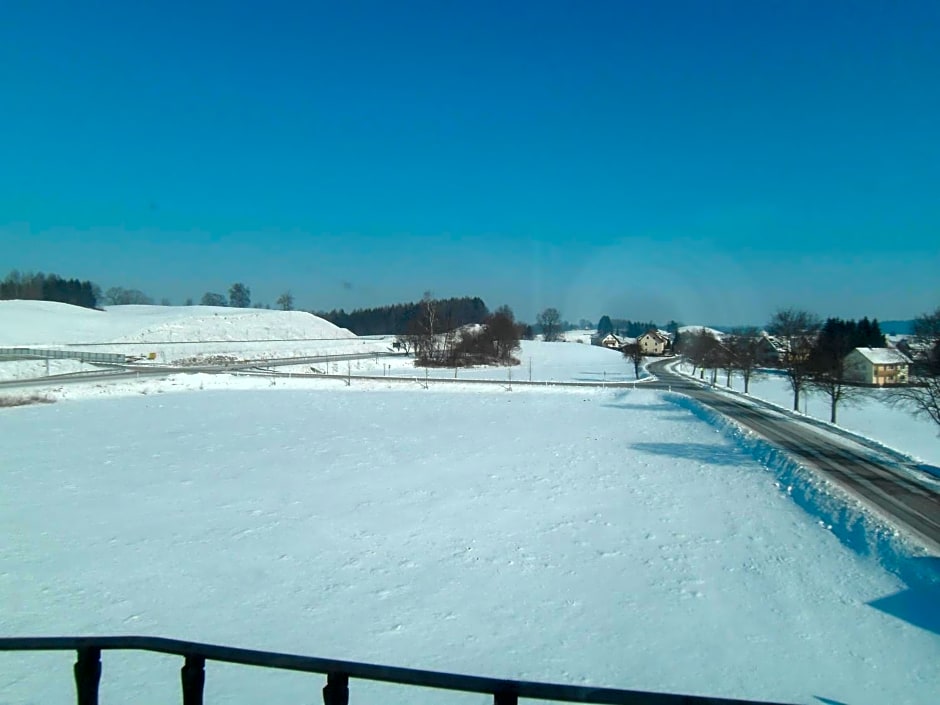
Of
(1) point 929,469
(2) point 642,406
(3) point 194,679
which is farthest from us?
(2) point 642,406

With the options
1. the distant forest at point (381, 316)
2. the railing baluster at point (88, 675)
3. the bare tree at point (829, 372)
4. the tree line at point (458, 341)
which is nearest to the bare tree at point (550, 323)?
the distant forest at point (381, 316)

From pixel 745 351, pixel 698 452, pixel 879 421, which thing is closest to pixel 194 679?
pixel 698 452

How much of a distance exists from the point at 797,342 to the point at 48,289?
155069 millimetres

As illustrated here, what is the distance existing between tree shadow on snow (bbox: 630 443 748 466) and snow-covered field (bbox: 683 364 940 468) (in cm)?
808

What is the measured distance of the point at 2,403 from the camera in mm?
28719

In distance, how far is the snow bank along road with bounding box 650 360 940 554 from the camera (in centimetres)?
1367

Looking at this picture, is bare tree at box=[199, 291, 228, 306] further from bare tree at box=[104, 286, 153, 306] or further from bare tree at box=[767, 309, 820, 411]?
bare tree at box=[767, 309, 820, 411]

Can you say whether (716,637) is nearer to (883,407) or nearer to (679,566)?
(679,566)

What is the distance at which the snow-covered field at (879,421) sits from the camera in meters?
30.6

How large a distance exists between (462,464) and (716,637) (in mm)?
11367

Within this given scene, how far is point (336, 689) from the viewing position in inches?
84.7

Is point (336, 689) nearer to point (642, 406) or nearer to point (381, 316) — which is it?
point (642, 406)

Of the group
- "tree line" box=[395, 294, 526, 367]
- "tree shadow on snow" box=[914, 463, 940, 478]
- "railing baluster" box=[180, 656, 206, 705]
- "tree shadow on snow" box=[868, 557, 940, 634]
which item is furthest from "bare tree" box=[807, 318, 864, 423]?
"railing baluster" box=[180, 656, 206, 705]

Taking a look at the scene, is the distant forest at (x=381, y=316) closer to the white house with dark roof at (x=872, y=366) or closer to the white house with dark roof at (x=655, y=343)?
the white house with dark roof at (x=655, y=343)
